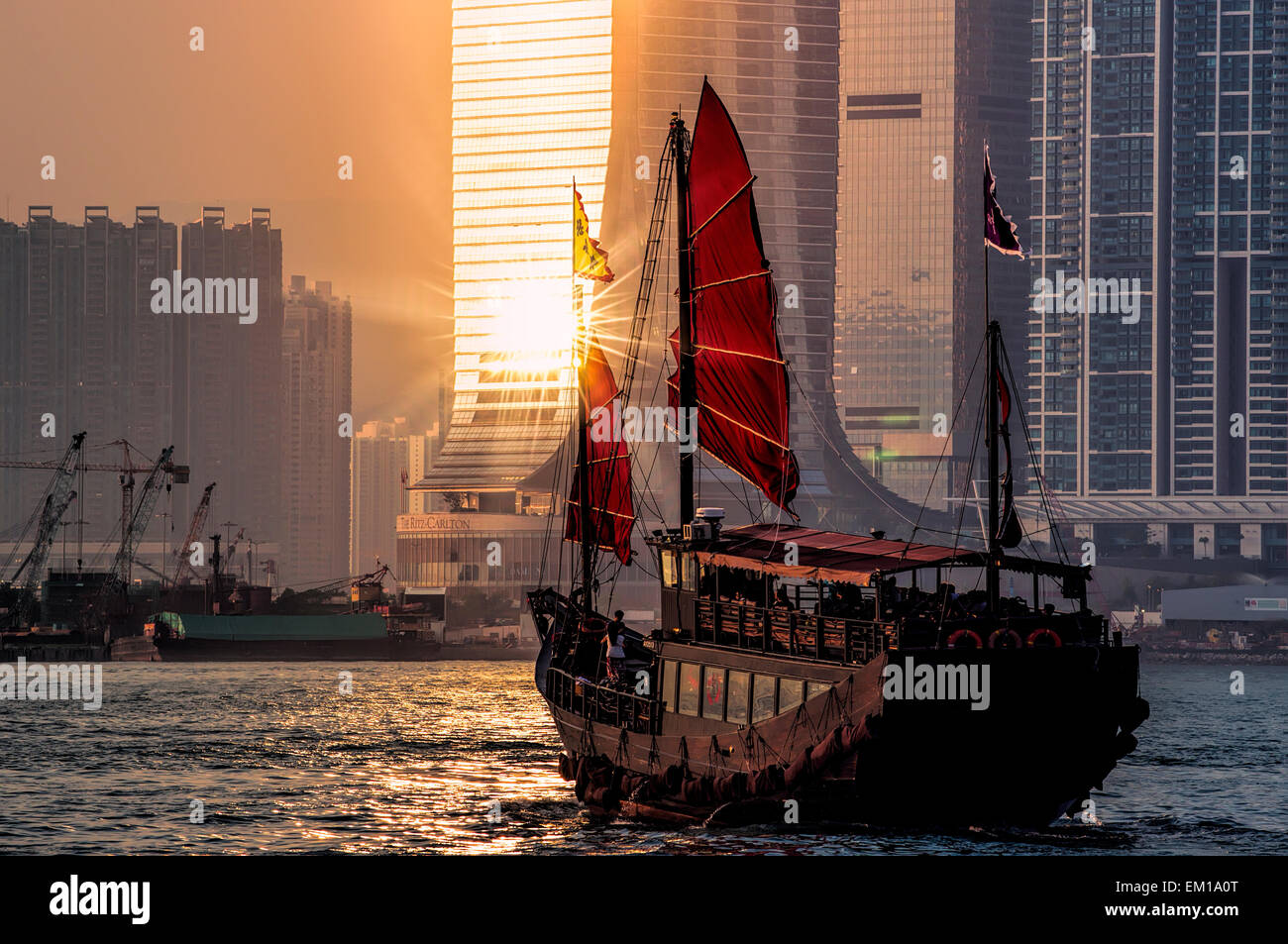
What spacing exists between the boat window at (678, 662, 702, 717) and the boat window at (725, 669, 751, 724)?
4.66ft

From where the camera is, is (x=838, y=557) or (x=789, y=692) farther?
(x=838, y=557)

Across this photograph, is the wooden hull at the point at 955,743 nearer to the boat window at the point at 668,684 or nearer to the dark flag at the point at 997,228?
the boat window at the point at 668,684

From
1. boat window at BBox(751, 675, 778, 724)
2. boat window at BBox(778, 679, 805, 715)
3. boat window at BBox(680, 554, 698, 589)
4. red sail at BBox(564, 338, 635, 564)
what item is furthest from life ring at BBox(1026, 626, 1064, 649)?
red sail at BBox(564, 338, 635, 564)

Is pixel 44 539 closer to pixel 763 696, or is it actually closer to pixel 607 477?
pixel 607 477

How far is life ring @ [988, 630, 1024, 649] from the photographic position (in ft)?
105

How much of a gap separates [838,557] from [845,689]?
12.6 feet

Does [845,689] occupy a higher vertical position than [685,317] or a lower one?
lower

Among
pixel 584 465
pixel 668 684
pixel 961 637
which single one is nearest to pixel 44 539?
pixel 584 465

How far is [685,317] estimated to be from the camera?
49.1 m

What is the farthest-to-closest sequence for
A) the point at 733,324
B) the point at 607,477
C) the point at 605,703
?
the point at 607,477, the point at 733,324, the point at 605,703

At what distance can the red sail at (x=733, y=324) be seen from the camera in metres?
48.2
